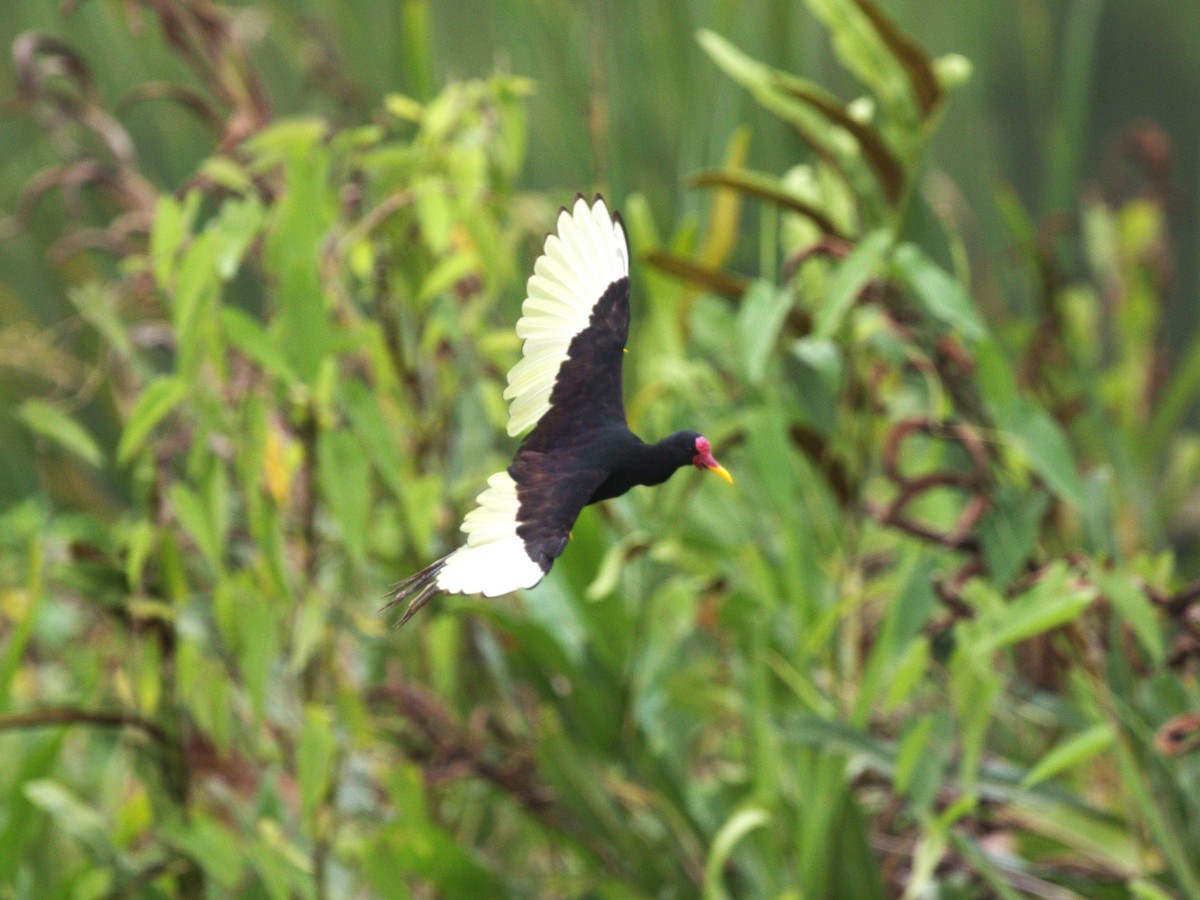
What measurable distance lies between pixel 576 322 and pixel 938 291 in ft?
1.72

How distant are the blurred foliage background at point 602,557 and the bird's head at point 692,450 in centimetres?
49

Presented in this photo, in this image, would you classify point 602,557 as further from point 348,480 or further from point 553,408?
point 553,408

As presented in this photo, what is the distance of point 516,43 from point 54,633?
0.80 metres

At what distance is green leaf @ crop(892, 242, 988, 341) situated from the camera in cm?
94

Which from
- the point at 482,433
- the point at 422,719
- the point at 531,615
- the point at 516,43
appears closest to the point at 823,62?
the point at 516,43

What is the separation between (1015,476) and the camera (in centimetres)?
105

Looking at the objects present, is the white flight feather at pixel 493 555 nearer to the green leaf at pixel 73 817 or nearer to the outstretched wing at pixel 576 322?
the outstretched wing at pixel 576 322

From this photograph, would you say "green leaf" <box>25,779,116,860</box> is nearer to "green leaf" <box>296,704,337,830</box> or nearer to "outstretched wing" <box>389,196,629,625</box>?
"green leaf" <box>296,704,337,830</box>

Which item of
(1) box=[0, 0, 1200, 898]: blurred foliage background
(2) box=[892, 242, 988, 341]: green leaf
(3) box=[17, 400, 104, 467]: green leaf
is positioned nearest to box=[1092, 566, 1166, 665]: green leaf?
(1) box=[0, 0, 1200, 898]: blurred foliage background

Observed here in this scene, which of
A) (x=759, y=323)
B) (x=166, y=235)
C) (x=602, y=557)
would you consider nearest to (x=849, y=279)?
(x=759, y=323)

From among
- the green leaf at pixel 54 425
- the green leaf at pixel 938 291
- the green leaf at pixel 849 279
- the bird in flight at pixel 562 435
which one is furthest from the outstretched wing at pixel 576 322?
the green leaf at pixel 54 425

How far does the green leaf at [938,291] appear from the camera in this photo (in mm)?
939

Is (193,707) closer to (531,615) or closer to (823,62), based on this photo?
(531,615)

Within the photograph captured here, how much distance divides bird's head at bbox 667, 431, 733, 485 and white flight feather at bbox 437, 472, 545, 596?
5 centimetres
